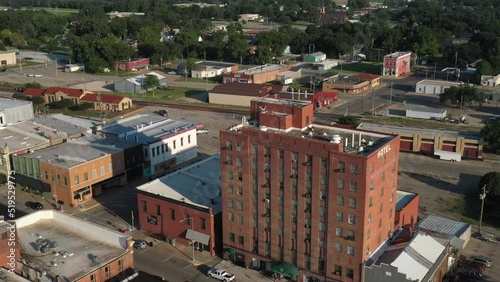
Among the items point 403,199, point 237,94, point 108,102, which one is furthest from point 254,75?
point 403,199

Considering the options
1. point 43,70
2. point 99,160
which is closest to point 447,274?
point 99,160

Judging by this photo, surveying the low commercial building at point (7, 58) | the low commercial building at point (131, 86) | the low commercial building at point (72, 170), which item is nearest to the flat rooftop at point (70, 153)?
the low commercial building at point (72, 170)

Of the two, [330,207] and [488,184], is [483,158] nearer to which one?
[488,184]

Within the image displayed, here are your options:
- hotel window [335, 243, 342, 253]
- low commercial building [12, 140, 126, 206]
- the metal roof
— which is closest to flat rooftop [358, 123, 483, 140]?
the metal roof

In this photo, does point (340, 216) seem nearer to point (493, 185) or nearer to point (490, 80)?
point (493, 185)

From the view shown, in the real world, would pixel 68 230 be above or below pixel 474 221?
above

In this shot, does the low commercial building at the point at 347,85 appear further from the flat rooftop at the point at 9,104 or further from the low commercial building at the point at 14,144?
the low commercial building at the point at 14,144

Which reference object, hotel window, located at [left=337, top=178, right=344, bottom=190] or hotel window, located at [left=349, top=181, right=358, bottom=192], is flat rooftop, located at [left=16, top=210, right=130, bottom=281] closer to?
hotel window, located at [left=337, top=178, right=344, bottom=190]
